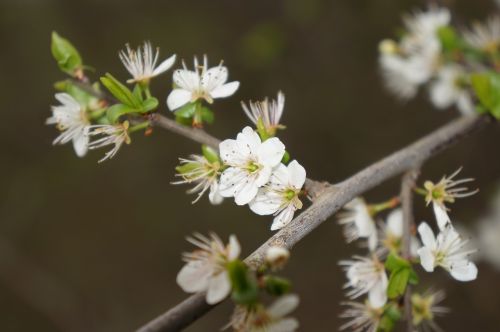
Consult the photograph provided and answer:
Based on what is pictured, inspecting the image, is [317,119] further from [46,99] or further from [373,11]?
[46,99]

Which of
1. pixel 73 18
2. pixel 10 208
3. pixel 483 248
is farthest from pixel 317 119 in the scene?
pixel 10 208

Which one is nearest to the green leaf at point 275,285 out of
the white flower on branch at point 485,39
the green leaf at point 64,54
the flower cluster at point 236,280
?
the flower cluster at point 236,280

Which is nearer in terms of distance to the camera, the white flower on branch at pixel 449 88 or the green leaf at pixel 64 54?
the green leaf at pixel 64 54

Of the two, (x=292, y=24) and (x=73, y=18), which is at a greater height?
(x=73, y=18)

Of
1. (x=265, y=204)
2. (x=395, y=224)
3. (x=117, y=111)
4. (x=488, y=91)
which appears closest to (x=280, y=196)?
(x=265, y=204)

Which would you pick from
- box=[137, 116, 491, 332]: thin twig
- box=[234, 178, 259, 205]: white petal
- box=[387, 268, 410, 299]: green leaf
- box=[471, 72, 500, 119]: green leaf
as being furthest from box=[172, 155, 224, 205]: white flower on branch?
box=[471, 72, 500, 119]: green leaf

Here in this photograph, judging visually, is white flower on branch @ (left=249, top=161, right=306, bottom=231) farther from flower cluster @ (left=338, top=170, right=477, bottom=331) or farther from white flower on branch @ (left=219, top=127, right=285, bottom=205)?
flower cluster @ (left=338, top=170, right=477, bottom=331)

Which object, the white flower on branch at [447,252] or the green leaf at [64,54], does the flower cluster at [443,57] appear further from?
the green leaf at [64,54]
